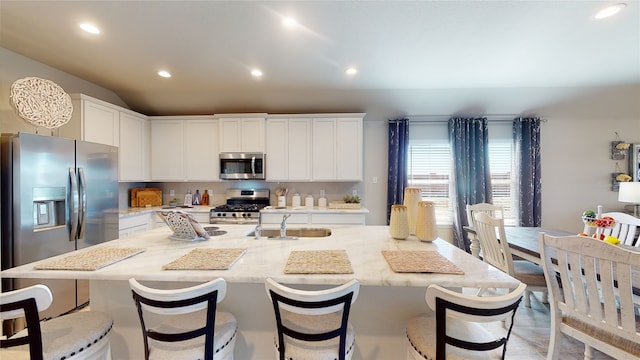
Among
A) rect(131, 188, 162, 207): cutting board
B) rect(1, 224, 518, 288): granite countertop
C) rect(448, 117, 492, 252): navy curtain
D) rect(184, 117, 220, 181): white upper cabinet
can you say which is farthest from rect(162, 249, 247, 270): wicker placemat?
rect(448, 117, 492, 252): navy curtain

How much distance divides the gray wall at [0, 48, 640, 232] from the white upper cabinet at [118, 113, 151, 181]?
0.38 metres

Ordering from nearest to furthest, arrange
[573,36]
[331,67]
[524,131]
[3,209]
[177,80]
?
1. [3,209]
2. [573,36]
3. [331,67]
4. [177,80]
5. [524,131]

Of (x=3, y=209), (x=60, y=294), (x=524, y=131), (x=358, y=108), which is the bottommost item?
(x=60, y=294)

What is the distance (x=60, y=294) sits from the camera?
2266 millimetres

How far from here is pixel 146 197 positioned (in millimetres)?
4172

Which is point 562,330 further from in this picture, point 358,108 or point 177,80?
point 177,80

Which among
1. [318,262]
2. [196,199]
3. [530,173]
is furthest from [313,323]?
[530,173]

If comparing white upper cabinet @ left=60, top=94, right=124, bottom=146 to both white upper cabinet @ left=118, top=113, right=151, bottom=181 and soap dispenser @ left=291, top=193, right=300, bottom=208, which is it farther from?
soap dispenser @ left=291, top=193, right=300, bottom=208

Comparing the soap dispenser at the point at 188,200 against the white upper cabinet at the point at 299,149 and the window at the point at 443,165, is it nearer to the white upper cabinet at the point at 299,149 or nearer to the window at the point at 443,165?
the white upper cabinet at the point at 299,149

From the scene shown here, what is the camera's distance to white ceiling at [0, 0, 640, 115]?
80.6 inches

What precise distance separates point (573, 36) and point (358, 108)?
100 inches

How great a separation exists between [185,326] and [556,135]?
5720 mm

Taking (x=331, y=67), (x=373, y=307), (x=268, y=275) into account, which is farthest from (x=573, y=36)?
(x=268, y=275)

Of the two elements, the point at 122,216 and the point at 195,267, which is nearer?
the point at 195,267
